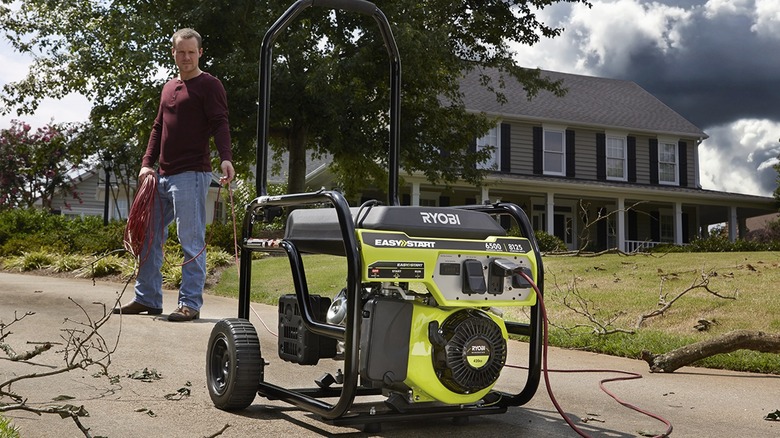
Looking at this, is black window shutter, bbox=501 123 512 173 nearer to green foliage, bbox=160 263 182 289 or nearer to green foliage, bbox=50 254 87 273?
green foliage, bbox=50 254 87 273

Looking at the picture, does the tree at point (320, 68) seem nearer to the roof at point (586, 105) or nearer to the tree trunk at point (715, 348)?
the roof at point (586, 105)

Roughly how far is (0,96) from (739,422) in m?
23.4

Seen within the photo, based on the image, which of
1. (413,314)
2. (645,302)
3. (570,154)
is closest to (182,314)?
(413,314)

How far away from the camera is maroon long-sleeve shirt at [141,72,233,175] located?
236 inches

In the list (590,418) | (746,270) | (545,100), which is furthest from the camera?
(545,100)

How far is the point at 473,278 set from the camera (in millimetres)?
3064

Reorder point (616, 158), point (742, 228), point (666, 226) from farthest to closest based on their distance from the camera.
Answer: point (742, 228)
point (666, 226)
point (616, 158)

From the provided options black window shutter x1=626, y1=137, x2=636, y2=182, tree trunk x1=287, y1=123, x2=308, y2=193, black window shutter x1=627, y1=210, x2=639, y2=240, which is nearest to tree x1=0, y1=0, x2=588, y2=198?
tree trunk x1=287, y1=123, x2=308, y2=193

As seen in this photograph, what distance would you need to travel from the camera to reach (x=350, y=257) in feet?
9.43

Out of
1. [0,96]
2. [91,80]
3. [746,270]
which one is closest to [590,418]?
[746,270]

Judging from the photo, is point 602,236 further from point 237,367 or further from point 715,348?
point 237,367

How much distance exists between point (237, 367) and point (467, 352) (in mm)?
1033

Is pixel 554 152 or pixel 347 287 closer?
pixel 347 287

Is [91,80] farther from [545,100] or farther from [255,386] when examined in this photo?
[255,386]
